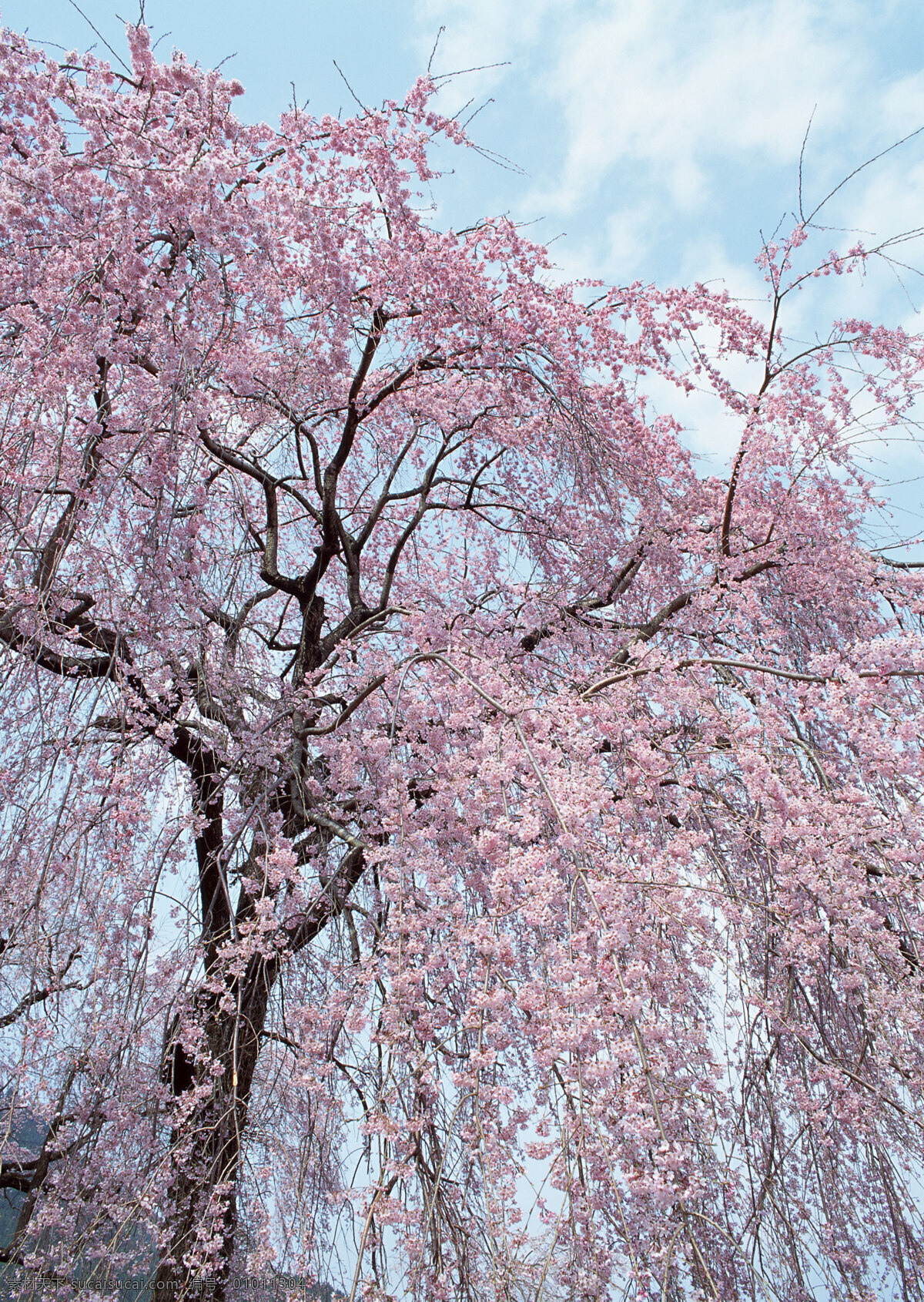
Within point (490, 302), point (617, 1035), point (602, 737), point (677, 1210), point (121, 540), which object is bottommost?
point (677, 1210)

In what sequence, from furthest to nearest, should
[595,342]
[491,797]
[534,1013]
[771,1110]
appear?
[595,342] → [771,1110] → [491,797] → [534,1013]

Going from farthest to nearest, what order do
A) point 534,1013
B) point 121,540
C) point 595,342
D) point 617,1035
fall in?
point 595,342 < point 121,540 < point 534,1013 < point 617,1035

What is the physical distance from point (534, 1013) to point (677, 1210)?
1.87ft

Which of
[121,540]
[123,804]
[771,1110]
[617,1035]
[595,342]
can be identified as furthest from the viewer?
[595,342]

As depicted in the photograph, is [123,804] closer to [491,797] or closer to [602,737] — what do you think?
[491,797]

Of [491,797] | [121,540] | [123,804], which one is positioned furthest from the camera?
[121,540]

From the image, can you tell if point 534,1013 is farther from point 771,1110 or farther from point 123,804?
point 123,804

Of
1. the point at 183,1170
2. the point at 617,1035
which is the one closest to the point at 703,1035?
the point at 617,1035

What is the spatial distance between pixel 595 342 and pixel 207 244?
116 inches

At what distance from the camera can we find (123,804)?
3260mm

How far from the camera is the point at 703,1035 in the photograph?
2344mm

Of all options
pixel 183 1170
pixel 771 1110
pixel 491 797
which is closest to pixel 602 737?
pixel 491 797

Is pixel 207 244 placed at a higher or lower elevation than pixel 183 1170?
higher

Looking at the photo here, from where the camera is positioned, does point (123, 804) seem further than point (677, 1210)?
Yes
